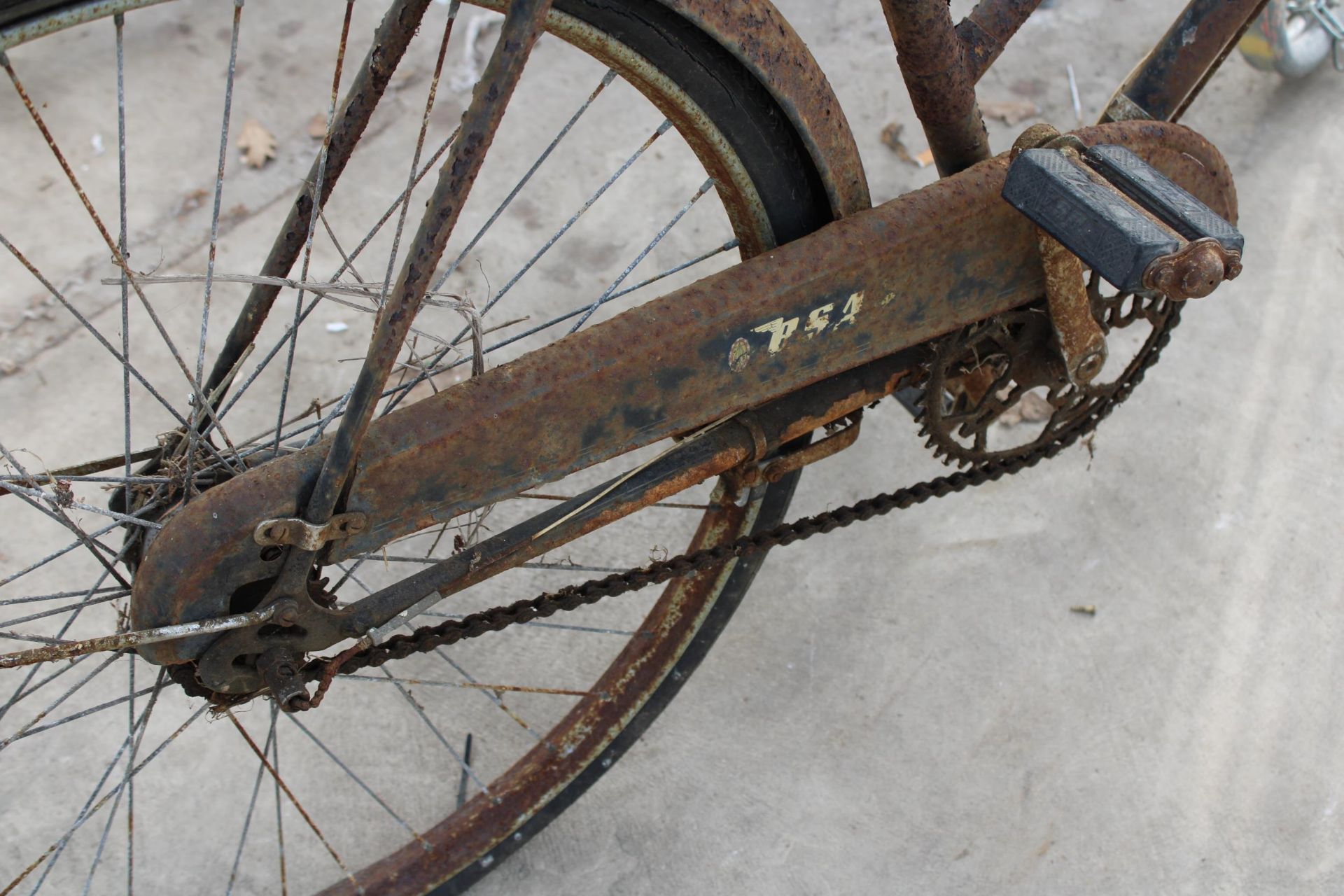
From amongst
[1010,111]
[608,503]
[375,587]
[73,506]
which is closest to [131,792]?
[73,506]

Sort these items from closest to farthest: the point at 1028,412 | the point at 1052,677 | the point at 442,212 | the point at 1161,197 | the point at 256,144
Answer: the point at 442,212 < the point at 1161,197 < the point at 1052,677 < the point at 1028,412 < the point at 256,144

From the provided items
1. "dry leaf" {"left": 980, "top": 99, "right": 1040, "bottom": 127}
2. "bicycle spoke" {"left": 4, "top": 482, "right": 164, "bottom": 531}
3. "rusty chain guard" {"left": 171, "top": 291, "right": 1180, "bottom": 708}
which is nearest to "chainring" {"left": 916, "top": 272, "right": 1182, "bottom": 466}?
"rusty chain guard" {"left": 171, "top": 291, "right": 1180, "bottom": 708}

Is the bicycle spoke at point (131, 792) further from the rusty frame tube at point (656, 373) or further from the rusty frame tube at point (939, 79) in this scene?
the rusty frame tube at point (939, 79)

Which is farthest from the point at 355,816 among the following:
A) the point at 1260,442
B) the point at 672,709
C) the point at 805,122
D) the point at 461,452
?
the point at 1260,442

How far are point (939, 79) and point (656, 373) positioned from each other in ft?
2.04

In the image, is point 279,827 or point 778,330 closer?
point 778,330

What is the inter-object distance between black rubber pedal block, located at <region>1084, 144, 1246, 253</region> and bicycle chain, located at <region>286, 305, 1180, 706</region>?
19.9 inches

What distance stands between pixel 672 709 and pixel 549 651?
0.31 meters

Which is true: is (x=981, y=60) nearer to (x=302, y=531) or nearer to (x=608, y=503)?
(x=608, y=503)

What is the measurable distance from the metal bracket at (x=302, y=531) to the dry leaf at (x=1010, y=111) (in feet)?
9.22

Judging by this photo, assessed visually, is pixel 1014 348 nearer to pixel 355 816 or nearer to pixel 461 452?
pixel 461 452

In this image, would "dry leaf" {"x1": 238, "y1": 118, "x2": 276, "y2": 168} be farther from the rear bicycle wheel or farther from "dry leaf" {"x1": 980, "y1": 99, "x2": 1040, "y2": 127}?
"dry leaf" {"x1": 980, "y1": 99, "x2": 1040, "y2": 127}

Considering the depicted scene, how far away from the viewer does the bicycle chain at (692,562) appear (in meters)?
1.93

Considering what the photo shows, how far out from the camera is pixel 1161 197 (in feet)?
5.76
